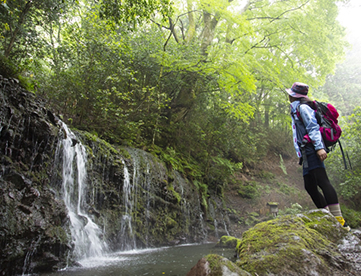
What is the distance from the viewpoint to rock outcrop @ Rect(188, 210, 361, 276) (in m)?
2.41

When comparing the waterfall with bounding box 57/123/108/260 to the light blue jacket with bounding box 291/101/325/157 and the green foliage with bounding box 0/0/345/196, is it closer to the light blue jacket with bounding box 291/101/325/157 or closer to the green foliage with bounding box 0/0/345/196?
the green foliage with bounding box 0/0/345/196

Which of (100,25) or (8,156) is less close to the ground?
(100,25)

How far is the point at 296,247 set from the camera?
104 inches

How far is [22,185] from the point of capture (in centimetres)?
429

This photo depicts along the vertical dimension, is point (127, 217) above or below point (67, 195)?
below

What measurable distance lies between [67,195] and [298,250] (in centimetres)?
498

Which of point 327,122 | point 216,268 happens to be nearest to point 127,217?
point 216,268

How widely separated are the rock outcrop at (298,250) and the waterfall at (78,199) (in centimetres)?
357

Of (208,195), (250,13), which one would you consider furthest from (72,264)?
(250,13)

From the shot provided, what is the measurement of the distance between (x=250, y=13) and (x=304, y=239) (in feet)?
46.3

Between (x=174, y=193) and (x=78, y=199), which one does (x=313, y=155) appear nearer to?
(x=78, y=199)

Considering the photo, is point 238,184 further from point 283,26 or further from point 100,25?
point 100,25

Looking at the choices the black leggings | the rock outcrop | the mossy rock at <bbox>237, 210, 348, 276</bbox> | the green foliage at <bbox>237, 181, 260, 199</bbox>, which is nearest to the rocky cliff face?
the rock outcrop

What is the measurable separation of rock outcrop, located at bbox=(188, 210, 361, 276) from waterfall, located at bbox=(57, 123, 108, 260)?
11.7ft
